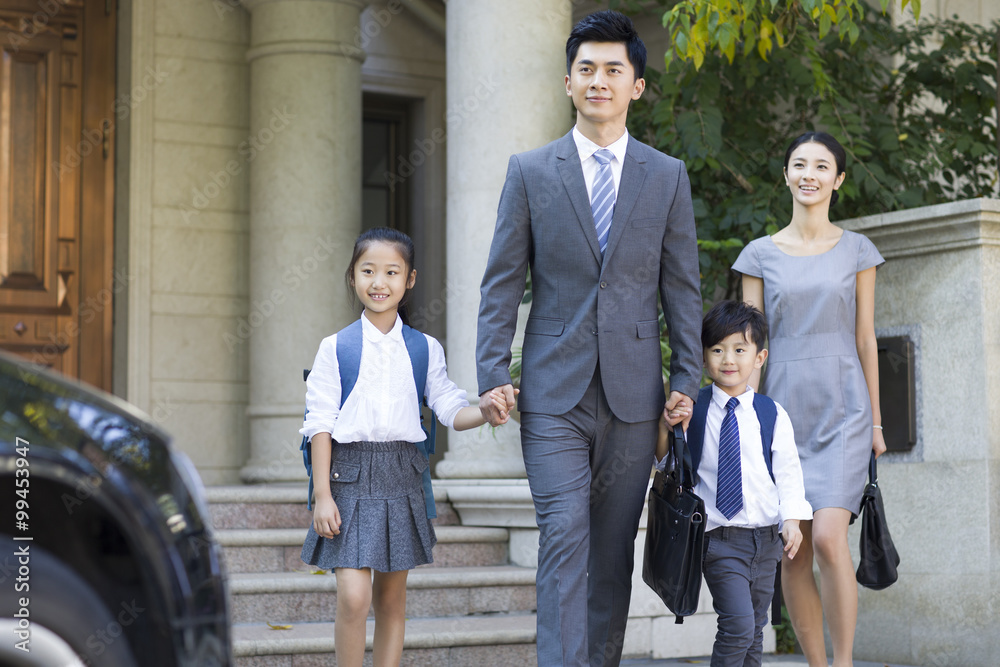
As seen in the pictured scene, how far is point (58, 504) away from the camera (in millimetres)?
1996

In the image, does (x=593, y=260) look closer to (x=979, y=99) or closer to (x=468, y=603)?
(x=468, y=603)

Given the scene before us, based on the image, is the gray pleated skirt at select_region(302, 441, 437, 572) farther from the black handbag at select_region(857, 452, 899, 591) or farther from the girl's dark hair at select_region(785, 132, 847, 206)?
the girl's dark hair at select_region(785, 132, 847, 206)

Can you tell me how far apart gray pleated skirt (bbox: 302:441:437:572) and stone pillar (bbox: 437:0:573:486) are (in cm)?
232

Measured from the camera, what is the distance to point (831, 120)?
6.40 m

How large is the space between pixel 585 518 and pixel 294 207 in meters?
4.68

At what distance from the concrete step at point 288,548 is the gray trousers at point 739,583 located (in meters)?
2.38

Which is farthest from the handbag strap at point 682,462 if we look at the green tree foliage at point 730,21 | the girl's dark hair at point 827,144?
the green tree foliage at point 730,21

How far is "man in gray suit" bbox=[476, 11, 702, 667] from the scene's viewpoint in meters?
3.51

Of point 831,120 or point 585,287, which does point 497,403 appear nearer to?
point 585,287

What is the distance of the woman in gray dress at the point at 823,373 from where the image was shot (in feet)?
13.9

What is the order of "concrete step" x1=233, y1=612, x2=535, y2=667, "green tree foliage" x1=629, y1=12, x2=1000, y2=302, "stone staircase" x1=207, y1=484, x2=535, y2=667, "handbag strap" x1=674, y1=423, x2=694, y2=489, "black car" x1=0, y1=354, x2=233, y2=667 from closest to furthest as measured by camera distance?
1. "black car" x1=0, y1=354, x2=233, y2=667
2. "handbag strap" x1=674, y1=423, x2=694, y2=489
3. "concrete step" x1=233, y1=612, x2=535, y2=667
4. "stone staircase" x1=207, y1=484, x2=535, y2=667
5. "green tree foliage" x1=629, y1=12, x2=1000, y2=302

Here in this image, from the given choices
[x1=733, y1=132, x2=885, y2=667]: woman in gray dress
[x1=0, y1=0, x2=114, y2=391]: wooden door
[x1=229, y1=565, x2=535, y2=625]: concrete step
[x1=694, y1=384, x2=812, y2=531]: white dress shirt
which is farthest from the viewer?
[x1=0, y1=0, x2=114, y2=391]: wooden door

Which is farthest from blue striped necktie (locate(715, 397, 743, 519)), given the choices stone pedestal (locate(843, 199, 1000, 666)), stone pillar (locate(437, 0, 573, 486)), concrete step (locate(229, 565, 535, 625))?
stone pillar (locate(437, 0, 573, 486))

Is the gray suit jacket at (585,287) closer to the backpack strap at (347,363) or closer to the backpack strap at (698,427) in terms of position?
the backpack strap at (698,427)
